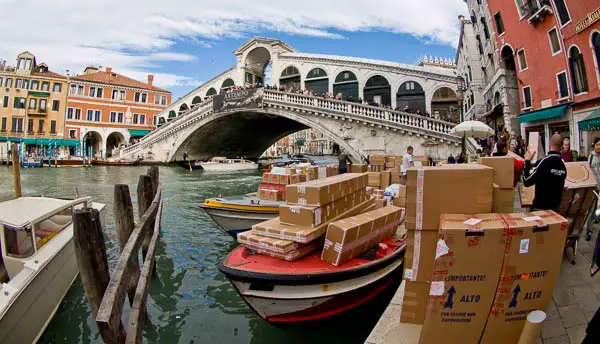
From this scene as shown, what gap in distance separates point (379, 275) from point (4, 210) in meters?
4.82

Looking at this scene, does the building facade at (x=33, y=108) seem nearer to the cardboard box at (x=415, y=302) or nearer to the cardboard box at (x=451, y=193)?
the cardboard box at (x=415, y=302)

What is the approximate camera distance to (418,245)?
2.55 meters

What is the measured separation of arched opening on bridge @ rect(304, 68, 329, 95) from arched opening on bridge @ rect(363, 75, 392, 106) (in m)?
3.28

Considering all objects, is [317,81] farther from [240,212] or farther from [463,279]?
[463,279]

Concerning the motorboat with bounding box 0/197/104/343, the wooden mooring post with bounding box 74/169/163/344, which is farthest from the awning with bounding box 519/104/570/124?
the motorboat with bounding box 0/197/104/343

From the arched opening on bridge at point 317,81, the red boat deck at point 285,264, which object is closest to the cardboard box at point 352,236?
the red boat deck at point 285,264

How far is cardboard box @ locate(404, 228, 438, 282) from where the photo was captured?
Result: 253 centimetres

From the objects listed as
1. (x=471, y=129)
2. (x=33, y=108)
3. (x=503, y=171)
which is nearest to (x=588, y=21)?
(x=471, y=129)

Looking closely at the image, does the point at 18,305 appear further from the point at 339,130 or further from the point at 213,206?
the point at 339,130

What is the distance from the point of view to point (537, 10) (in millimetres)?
11977

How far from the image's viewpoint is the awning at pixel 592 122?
9.14 metres

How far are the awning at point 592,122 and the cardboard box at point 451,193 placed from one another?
9386 millimetres

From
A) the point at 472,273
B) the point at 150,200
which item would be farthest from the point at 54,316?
the point at 472,273

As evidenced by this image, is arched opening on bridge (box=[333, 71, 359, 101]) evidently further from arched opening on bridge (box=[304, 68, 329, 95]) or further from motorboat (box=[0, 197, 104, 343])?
motorboat (box=[0, 197, 104, 343])
